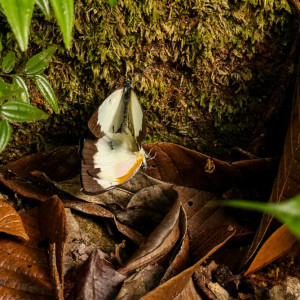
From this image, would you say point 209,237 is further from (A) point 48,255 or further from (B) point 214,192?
(A) point 48,255

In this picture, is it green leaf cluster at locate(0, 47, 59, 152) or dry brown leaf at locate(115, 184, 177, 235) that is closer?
green leaf cluster at locate(0, 47, 59, 152)

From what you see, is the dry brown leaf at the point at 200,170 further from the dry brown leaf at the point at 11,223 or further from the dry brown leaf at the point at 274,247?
the dry brown leaf at the point at 11,223

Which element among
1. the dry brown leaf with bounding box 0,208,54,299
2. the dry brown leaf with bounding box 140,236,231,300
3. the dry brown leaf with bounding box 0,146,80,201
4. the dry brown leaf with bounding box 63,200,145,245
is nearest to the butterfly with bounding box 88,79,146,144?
the dry brown leaf with bounding box 0,146,80,201

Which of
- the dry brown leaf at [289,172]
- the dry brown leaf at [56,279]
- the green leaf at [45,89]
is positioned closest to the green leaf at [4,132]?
the green leaf at [45,89]

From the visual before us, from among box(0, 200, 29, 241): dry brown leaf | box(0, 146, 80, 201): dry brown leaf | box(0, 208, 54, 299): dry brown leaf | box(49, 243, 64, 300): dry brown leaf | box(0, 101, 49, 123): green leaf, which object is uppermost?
box(0, 101, 49, 123): green leaf

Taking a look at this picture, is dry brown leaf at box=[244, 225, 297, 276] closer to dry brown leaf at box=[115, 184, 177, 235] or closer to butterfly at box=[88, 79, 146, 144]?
dry brown leaf at box=[115, 184, 177, 235]

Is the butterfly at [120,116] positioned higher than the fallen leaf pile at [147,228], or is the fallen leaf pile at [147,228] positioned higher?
the butterfly at [120,116]
